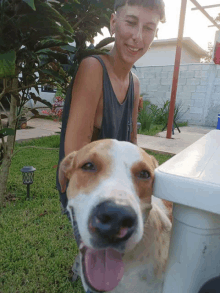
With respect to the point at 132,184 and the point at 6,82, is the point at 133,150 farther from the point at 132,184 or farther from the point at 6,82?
the point at 6,82

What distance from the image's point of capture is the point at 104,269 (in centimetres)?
118

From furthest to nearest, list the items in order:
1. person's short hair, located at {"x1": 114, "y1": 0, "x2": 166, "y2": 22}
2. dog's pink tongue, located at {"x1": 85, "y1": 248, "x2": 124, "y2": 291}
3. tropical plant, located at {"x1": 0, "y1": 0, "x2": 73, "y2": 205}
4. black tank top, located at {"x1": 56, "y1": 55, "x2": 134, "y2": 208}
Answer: black tank top, located at {"x1": 56, "y1": 55, "x2": 134, "y2": 208}, person's short hair, located at {"x1": 114, "y1": 0, "x2": 166, "y2": 22}, tropical plant, located at {"x1": 0, "y1": 0, "x2": 73, "y2": 205}, dog's pink tongue, located at {"x1": 85, "y1": 248, "x2": 124, "y2": 291}

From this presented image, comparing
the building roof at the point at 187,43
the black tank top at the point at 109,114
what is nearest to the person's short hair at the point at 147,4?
the black tank top at the point at 109,114

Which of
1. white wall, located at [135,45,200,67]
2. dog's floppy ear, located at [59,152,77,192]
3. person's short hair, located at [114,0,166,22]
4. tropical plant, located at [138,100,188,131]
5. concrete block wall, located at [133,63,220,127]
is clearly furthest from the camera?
white wall, located at [135,45,200,67]

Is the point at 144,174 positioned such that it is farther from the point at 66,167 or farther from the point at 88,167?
the point at 66,167

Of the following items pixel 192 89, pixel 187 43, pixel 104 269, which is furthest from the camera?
pixel 187 43

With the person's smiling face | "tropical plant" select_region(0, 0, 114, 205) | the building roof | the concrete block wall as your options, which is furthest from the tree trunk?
the building roof

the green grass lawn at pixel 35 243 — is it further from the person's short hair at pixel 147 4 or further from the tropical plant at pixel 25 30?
the person's short hair at pixel 147 4

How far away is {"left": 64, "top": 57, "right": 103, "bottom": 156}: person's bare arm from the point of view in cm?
184

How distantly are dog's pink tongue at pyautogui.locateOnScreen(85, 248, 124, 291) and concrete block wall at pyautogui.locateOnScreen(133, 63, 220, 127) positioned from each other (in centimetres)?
1178

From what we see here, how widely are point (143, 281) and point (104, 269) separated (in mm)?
233

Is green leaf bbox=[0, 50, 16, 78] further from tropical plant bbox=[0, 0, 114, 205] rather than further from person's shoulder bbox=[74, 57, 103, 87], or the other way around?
person's shoulder bbox=[74, 57, 103, 87]

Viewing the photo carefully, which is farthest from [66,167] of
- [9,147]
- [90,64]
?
[9,147]

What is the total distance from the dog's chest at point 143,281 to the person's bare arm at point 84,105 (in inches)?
39.1
